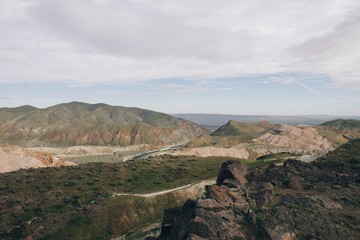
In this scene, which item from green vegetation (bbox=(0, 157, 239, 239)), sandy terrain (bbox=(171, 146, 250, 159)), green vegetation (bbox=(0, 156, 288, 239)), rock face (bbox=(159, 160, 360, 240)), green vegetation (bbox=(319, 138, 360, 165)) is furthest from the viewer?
sandy terrain (bbox=(171, 146, 250, 159))

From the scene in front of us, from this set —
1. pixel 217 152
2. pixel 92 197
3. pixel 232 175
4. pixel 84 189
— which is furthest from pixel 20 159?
pixel 232 175

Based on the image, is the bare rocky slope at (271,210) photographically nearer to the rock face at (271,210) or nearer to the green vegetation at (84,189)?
the rock face at (271,210)

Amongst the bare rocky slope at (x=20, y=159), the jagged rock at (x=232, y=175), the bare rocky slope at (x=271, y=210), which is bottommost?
the bare rocky slope at (x=20, y=159)

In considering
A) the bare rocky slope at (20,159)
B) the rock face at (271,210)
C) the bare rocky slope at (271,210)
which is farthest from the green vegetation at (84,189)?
the bare rocky slope at (20,159)

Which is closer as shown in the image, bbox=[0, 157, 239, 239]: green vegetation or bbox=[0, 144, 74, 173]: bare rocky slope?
bbox=[0, 157, 239, 239]: green vegetation

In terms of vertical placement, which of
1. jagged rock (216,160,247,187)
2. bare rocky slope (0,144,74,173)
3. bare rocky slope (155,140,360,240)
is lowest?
bare rocky slope (0,144,74,173)

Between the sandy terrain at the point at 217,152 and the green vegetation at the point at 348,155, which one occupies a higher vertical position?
the green vegetation at the point at 348,155

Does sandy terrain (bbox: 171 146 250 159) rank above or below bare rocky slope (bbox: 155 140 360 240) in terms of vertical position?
below

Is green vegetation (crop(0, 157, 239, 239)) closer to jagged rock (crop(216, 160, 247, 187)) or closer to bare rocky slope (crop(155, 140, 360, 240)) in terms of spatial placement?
jagged rock (crop(216, 160, 247, 187))

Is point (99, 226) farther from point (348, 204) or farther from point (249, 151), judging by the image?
point (249, 151)

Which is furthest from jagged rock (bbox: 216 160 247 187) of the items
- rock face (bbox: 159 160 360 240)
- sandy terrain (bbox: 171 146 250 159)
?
sandy terrain (bbox: 171 146 250 159)
